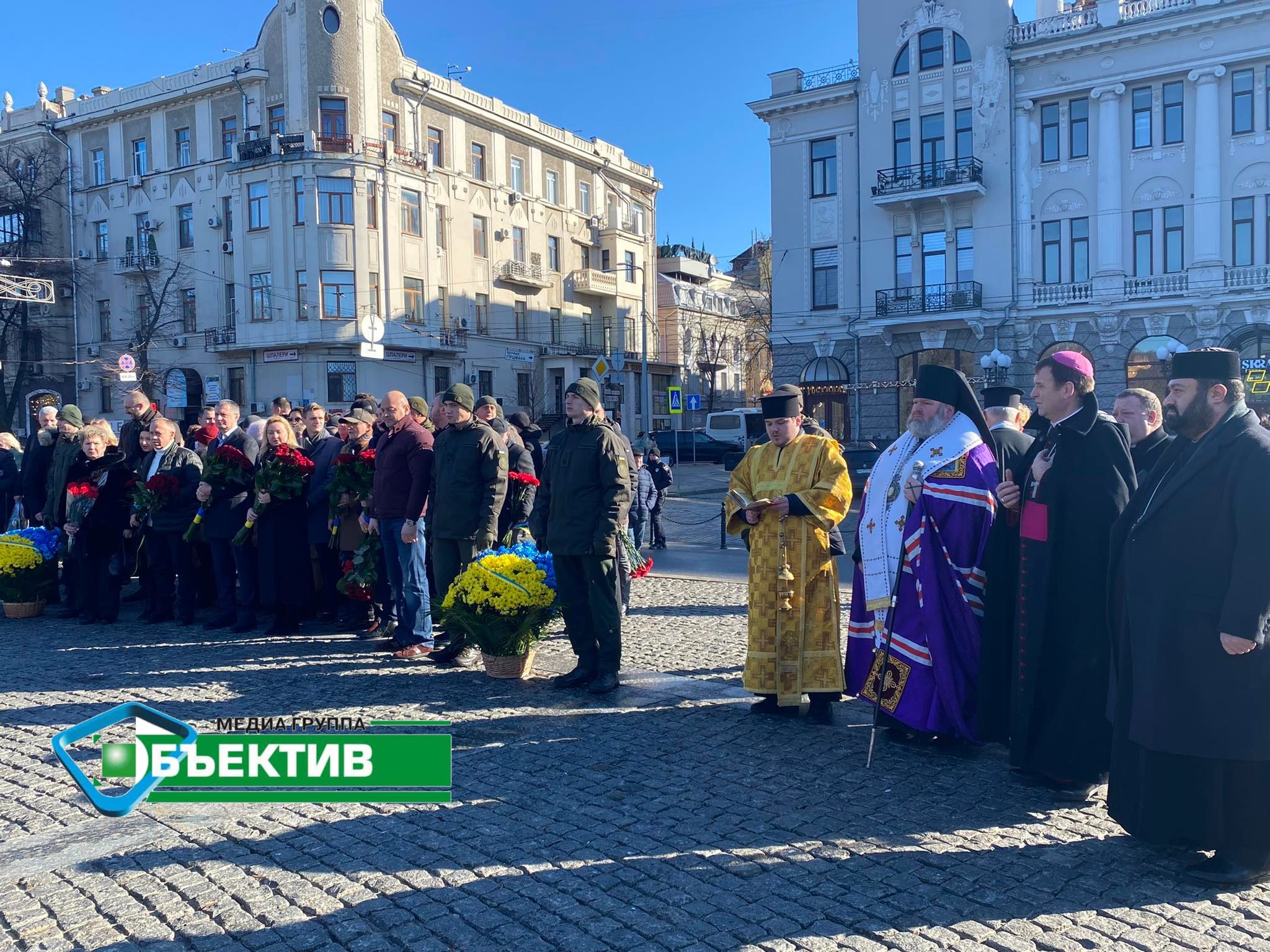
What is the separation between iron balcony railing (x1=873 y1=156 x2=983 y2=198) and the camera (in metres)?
31.5

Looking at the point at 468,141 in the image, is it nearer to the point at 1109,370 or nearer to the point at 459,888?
the point at 1109,370

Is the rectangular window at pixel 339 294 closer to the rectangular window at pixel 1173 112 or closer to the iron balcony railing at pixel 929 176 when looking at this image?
the iron balcony railing at pixel 929 176

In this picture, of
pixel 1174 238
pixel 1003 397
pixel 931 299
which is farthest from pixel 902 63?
→ pixel 1003 397

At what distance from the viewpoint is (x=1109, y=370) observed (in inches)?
1208

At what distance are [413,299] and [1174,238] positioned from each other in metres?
27.4

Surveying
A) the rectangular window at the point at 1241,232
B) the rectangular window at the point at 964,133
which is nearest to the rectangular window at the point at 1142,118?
the rectangular window at the point at 1241,232

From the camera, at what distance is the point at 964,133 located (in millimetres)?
32125

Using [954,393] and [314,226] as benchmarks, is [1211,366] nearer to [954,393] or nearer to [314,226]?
[954,393]

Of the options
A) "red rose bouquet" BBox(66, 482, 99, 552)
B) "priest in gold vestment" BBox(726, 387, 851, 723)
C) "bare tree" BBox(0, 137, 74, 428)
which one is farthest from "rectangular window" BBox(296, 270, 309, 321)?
"priest in gold vestment" BBox(726, 387, 851, 723)

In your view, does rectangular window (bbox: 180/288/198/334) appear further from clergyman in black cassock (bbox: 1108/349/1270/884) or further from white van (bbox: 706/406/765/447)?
clergyman in black cassock (bbox: 1108/349/1270/884)

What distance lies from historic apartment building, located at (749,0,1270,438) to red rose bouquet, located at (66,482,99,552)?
24.6 m

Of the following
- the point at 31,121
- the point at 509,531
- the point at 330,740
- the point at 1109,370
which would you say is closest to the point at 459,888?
the point at 330,740

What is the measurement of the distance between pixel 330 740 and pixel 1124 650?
3.88m

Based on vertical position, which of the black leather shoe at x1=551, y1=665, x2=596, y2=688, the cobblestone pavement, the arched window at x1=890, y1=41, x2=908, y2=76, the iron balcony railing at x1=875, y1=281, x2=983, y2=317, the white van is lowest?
the cobblestone pavement
